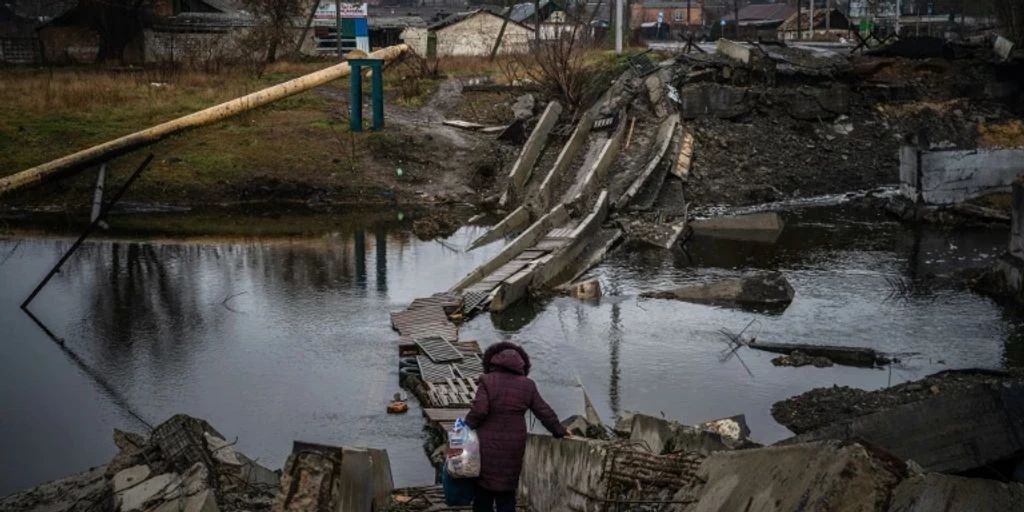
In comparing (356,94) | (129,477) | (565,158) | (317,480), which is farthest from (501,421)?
(356,94)

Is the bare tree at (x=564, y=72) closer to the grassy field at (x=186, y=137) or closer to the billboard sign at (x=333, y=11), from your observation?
the grassy field at (x=186, y=137)

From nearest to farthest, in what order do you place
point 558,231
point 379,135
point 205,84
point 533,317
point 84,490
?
point 84,490, point 533,317, point 558,231, point 379,135, point 205,84

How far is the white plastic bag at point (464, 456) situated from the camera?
20.2ft

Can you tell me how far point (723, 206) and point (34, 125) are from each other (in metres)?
15.0

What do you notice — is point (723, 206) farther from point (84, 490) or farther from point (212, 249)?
point (84, 490)

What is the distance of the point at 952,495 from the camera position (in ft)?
15.8

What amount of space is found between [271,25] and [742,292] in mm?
25080

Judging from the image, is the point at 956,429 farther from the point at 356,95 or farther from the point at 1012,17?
the point at 1012,17

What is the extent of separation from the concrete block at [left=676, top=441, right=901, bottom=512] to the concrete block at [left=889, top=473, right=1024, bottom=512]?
0.24 ft

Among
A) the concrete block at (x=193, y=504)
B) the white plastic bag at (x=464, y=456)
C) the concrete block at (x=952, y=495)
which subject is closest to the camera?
the concrete block at (x=952, y=495)

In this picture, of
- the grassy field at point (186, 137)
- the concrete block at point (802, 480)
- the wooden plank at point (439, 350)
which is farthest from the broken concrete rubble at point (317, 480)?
the grassy field at point (186, 137)

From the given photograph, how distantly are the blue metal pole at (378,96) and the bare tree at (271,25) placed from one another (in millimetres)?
11414

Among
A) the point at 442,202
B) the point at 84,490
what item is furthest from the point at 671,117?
the point at 84,490

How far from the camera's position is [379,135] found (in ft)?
82.8
